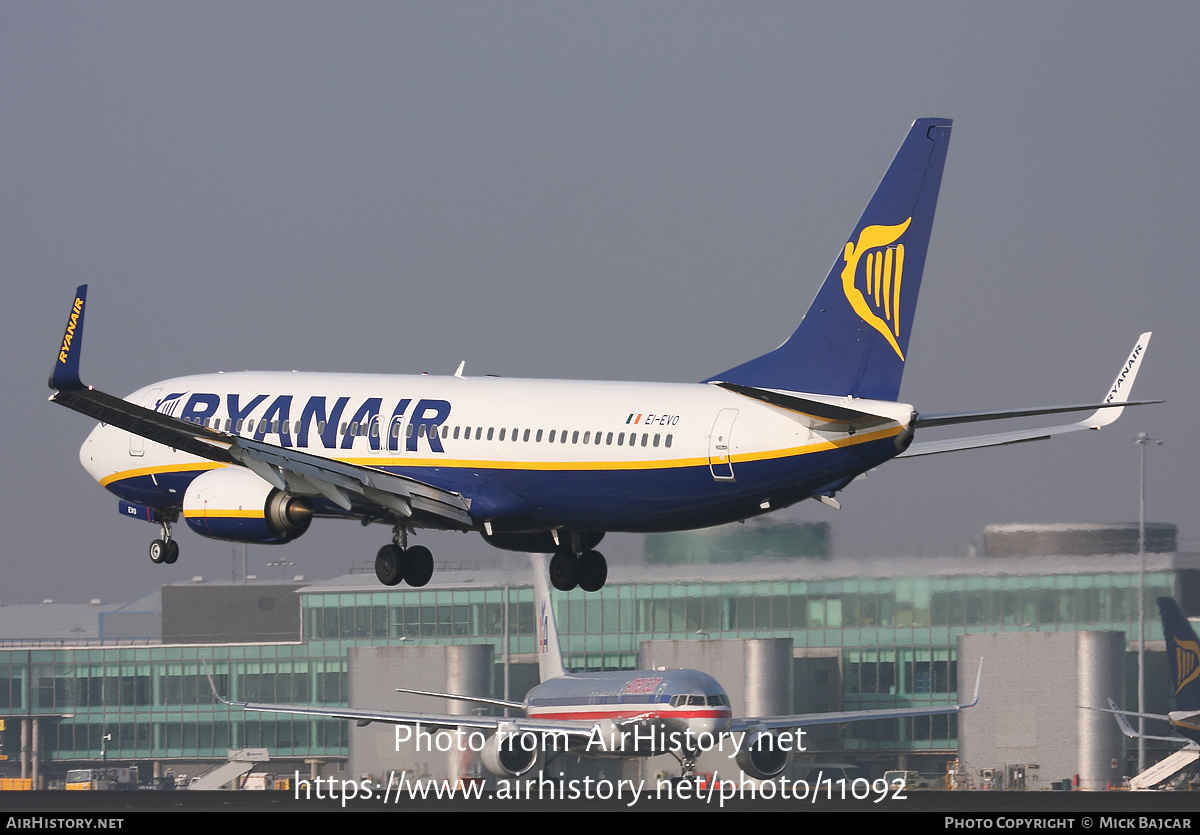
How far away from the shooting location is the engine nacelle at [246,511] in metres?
46.6

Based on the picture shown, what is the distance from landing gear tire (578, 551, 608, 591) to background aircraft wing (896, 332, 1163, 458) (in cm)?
931

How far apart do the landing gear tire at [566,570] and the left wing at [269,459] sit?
3.38m

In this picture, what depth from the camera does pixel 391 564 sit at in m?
48.0

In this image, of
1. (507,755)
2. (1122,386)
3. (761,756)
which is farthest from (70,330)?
(761,756)

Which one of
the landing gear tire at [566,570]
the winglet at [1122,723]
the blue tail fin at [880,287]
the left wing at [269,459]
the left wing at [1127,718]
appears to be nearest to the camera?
the left wing at [269,459]

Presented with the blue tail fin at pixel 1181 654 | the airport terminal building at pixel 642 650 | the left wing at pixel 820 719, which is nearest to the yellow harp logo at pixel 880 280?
the left wing at pixel 820 719

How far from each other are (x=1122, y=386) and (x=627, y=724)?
116 ft

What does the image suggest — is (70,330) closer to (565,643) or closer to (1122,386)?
(1122,386)

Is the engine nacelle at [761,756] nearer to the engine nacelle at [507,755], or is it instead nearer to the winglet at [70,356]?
the engine nacelle at [507,755]

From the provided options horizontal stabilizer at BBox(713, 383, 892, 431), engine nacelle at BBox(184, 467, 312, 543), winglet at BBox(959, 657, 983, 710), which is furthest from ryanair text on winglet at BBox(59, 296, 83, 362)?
winglet at BBox(959, 657, 983, 710)

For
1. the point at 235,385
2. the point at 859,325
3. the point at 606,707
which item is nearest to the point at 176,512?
the point at 235,385

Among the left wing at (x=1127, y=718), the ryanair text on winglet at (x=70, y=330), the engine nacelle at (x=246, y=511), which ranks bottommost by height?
the left wing at (x=1127, y=718)

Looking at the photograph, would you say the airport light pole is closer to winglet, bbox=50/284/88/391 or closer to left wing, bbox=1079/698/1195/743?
left wing, bbox=1079/698/1195/743
